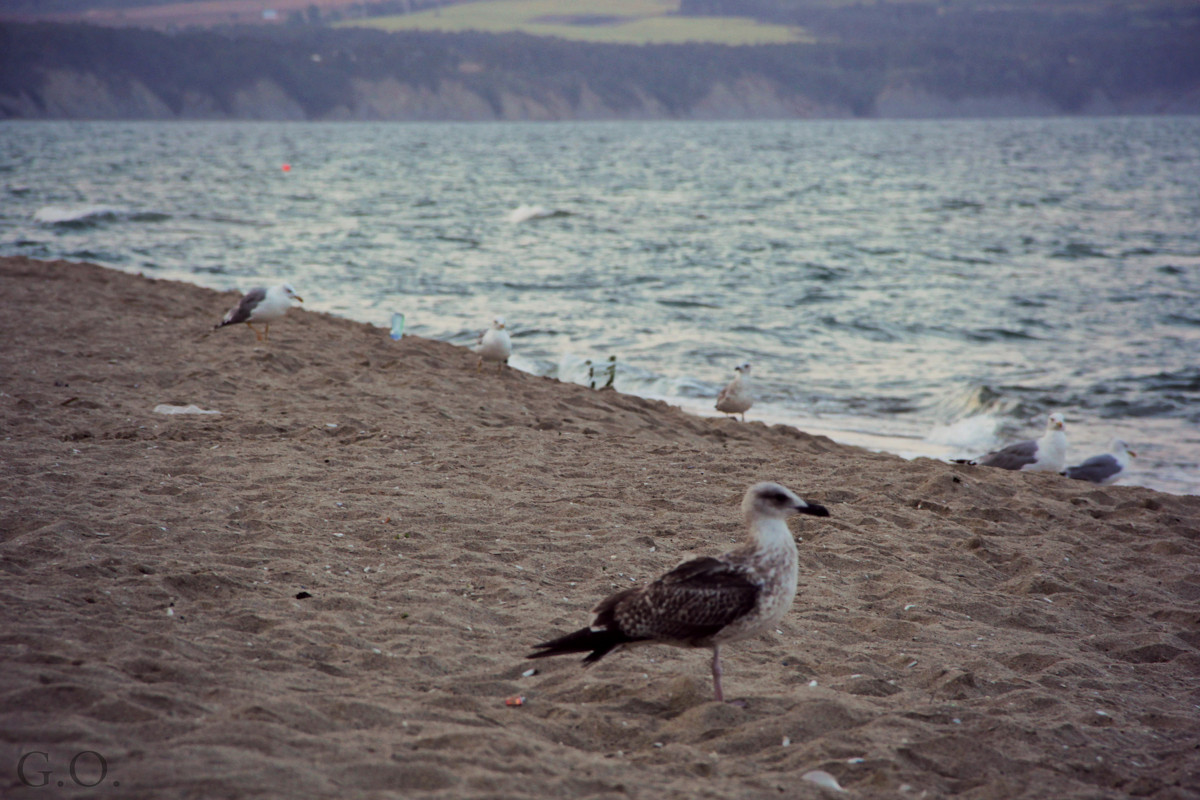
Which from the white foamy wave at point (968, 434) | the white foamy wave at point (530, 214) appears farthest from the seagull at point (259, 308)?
the white foamy wave at point (530, 214)

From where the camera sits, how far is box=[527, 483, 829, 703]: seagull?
12.0 feet

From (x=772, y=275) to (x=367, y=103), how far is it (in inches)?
6840

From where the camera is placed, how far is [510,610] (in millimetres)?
4598

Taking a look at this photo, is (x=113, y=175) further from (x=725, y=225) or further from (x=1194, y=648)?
(x=1194, y=648)

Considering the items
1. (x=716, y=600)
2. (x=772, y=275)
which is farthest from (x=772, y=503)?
(x=772, y=275)

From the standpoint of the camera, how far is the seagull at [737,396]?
374 inches

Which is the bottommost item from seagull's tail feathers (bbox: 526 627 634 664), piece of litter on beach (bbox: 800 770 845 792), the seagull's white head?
piece of litter on beach (bbox: 800 770 845 792)

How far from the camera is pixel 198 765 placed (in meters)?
2.82

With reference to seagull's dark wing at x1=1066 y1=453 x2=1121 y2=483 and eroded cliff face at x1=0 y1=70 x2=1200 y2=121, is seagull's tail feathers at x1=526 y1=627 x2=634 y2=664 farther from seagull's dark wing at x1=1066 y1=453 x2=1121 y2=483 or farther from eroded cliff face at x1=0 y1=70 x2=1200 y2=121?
eroded cliff face at x1=0 y1=70 x2=1200 y2=121

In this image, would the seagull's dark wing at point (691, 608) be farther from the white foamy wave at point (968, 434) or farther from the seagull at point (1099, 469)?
the white foamy wave at point (968, 434)

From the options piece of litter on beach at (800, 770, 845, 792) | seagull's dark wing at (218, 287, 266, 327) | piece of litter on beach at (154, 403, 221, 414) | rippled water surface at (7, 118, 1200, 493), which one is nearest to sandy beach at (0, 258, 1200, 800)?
piece of litter on beach at (800, 770, 845, 792)

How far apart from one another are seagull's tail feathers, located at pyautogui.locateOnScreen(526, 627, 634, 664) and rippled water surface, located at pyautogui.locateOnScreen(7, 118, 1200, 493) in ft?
21.9

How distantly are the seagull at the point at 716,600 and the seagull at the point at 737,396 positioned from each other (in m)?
5.74

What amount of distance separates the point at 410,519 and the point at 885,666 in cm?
289
